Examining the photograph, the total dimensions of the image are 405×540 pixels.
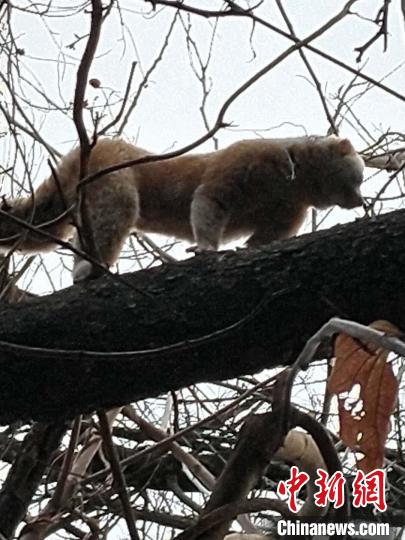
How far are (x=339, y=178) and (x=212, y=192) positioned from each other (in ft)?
1.97

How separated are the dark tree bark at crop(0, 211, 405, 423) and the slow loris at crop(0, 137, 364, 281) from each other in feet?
3.13

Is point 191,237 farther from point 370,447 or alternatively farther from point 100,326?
point 370,447

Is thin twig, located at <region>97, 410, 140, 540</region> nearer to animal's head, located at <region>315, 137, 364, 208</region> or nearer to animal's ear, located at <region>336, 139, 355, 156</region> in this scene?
animal's head, located at <region>315, 137, 364, 208</region>

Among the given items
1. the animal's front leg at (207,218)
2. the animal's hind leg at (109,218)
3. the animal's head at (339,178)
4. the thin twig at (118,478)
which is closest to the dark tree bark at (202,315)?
the thin twig at (118,478)

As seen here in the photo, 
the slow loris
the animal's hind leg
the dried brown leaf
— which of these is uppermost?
the slow loris

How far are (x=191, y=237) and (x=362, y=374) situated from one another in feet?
8.68

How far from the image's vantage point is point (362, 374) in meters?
1.17

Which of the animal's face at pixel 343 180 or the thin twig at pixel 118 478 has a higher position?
the animal's face at pixel 343 180

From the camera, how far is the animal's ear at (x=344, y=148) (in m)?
3.88

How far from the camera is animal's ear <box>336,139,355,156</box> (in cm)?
388

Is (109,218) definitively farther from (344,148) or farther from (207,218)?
(344,148)

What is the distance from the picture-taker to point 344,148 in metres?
3.88

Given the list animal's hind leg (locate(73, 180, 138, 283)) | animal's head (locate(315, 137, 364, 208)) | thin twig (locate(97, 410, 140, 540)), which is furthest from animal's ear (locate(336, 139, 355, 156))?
thin twig (locate(97, 410, 140, 540))

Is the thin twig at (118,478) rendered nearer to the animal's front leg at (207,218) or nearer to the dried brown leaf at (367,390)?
the dried brown leaf at (367,390)
